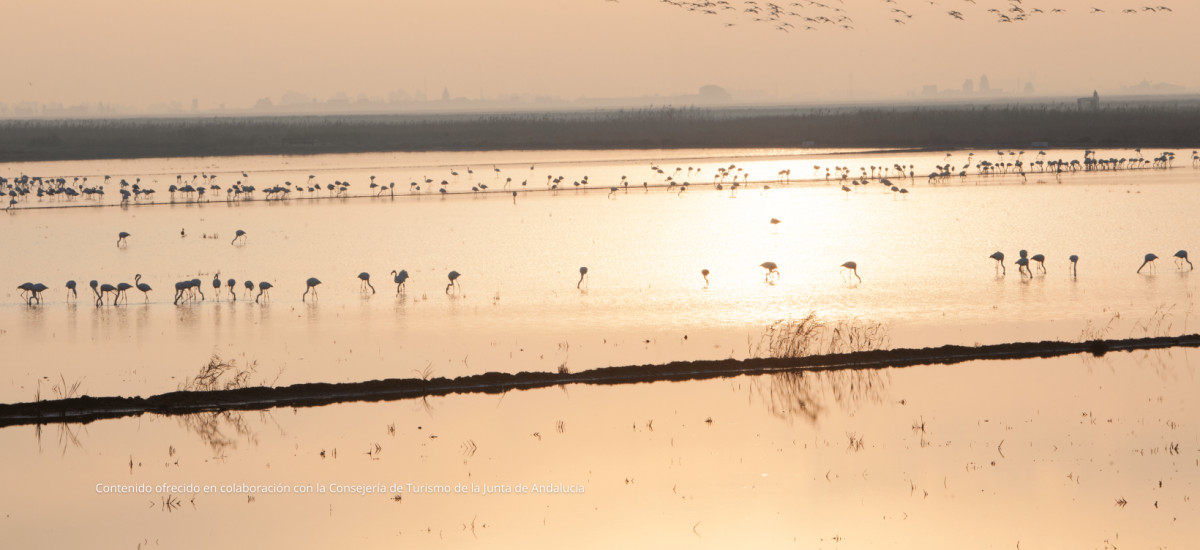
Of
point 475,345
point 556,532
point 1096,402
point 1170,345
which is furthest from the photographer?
point 475,345

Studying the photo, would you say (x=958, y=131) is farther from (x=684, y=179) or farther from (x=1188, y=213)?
(x=1188, y=213)

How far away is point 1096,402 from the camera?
15.0 meters

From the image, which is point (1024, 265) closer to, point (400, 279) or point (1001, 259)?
point (1001, 259)

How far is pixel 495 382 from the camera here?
52.9 ft

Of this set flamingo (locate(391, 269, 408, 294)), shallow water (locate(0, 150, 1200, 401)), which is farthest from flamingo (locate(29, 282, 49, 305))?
flamingo (locate(391, 269, 408, 294))

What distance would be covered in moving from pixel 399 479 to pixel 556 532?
7.16ft

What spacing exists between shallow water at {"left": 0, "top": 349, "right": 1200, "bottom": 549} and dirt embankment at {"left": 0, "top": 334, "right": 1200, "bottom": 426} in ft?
0.99

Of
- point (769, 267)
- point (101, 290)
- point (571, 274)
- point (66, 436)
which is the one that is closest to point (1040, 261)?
point (769, 267)

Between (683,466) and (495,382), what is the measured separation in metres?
4.03

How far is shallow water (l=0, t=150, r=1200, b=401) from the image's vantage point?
19000mm

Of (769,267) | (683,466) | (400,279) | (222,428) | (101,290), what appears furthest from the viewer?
(769,267)

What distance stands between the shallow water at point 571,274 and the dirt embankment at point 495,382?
43.9 inches

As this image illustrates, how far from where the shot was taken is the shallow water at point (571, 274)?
1900 cm

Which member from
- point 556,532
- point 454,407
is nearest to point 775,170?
point 454,407
